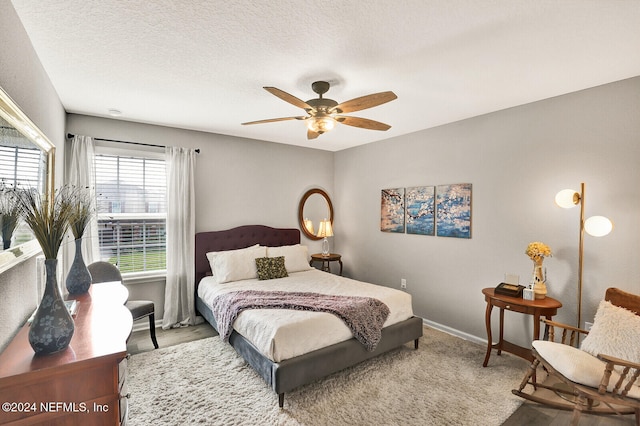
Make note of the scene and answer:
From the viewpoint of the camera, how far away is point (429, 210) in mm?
3998

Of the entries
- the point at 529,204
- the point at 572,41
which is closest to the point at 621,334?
the point at 529,204

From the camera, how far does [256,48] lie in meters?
2.04

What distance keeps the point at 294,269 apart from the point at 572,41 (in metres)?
3.67

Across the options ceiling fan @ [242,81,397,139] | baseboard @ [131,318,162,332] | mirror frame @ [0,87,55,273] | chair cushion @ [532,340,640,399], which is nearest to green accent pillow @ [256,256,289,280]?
baseboard @ [131,318,162,332]

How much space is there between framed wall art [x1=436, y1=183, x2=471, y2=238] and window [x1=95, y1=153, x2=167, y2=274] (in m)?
3.57

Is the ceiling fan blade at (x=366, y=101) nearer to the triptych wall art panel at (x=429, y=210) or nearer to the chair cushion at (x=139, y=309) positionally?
the triptych wall art panel at (x=429, y=210)

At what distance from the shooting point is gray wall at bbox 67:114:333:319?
3.78 meters

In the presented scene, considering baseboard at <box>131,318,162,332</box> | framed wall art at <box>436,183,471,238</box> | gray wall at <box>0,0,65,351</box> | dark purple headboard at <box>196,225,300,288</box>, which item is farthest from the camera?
dark purple headboard at <box>196,225,300,288</box>

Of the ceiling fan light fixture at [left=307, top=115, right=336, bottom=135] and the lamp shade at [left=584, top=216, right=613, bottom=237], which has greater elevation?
the ceiling fan light fixture at [left=307, top=115, right=336, bottom=135]

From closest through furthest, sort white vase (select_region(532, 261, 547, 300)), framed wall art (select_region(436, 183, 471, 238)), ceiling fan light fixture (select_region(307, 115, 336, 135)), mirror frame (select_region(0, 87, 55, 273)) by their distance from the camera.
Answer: mirror frame (select_region(0, 87, 55, 273)) → ceiling fan light fixture (select_region(307, 115, 336, 135)) → white vase (select_region(532, 261, 547, 300)) → framed wall art (select_region(436, 183, 471, 238))

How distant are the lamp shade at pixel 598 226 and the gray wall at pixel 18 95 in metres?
3.81

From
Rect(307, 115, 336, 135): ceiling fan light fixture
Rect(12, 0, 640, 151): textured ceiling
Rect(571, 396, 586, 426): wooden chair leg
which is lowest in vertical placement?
Rect(571, 396, 586, 426): wooden chair leg

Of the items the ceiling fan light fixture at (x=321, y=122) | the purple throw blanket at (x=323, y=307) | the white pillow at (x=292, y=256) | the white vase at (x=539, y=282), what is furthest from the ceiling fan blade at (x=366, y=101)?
the white pillow at (x=292, y=256)

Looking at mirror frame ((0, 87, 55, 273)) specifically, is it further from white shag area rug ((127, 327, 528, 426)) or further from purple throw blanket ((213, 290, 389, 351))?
purple throw blanket ((213, 290, 389, 351))
